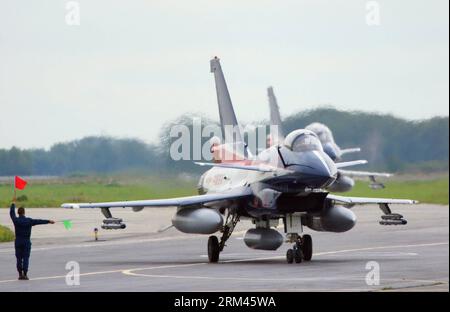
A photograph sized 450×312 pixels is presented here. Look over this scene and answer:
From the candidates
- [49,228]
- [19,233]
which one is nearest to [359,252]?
[19,233]

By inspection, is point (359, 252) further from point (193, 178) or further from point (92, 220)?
point (92, 220)

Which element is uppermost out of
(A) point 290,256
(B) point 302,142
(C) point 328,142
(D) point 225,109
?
(D) point 225,109

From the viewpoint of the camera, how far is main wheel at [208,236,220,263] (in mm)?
29828

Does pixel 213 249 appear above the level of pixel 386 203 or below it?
below

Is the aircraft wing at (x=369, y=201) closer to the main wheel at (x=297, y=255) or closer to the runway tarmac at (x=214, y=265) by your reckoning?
the runway tarmac at (x=214, y=265)

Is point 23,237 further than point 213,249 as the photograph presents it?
No

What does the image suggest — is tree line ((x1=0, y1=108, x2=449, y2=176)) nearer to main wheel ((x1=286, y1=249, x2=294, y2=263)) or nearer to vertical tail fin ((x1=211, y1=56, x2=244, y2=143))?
vertical tail fin ((x1=211, y1=56, x2=244, y2=143))

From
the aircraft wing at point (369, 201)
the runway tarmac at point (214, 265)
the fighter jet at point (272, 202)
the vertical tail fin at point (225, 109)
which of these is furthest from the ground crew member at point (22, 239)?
the vertical tail fin at point (225, 109)

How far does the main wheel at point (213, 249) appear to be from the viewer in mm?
29828

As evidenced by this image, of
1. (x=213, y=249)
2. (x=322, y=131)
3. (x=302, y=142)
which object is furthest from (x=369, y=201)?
(x=322, y=131)

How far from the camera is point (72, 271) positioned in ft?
88.5

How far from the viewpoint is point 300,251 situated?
93.7ft

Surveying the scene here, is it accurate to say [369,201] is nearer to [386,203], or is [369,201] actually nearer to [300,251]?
[386,203]

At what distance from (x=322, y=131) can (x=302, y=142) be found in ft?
62.1
